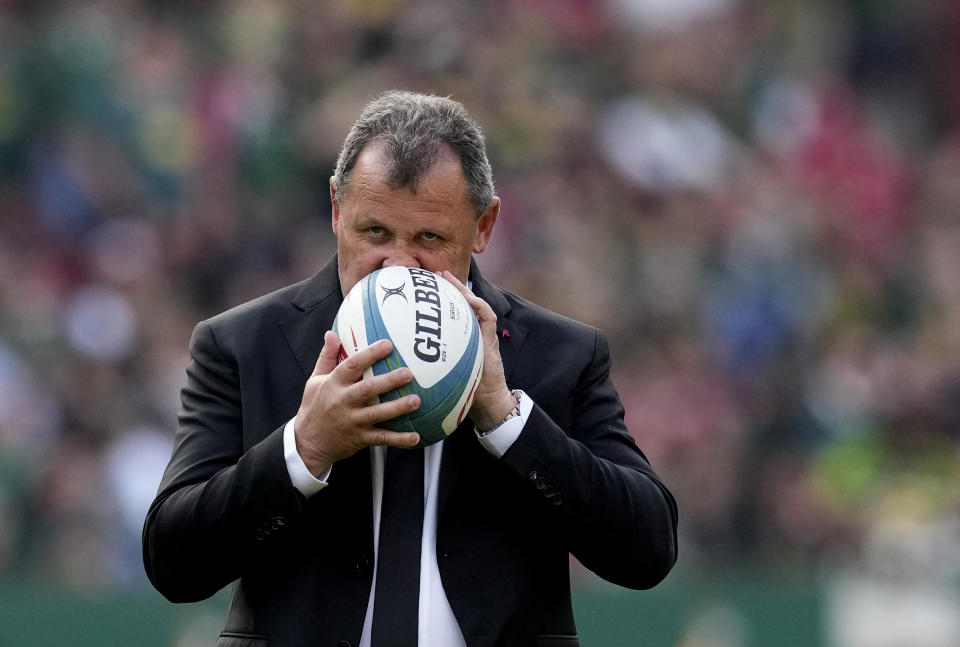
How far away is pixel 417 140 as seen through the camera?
4328mm

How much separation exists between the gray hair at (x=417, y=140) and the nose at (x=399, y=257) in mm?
149

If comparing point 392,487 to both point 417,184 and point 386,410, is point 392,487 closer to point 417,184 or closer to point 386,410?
point 386,410

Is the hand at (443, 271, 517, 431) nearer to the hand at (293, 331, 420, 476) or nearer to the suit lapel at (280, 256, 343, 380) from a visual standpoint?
the hand at (293, 331, 420, 476)

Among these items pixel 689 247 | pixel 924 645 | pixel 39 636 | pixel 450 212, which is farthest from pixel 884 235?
pixel 450 212

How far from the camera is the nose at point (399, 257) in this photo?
168 inches

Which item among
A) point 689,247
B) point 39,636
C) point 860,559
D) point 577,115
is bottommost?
point 39,636

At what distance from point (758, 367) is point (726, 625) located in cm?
276

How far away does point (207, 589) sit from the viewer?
4234 mm

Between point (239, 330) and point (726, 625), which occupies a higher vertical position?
point (726, 625)

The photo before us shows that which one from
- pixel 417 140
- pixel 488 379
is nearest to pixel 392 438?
pixel 488 379

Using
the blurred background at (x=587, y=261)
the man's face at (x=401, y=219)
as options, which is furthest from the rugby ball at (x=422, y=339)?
the blurred background at (x=587, y=261)

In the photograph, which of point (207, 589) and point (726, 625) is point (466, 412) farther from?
point (726, 625)

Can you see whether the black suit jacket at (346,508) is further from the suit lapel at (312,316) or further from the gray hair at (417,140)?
the gray hair at (417,140)

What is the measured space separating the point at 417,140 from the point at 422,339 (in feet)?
1.85
